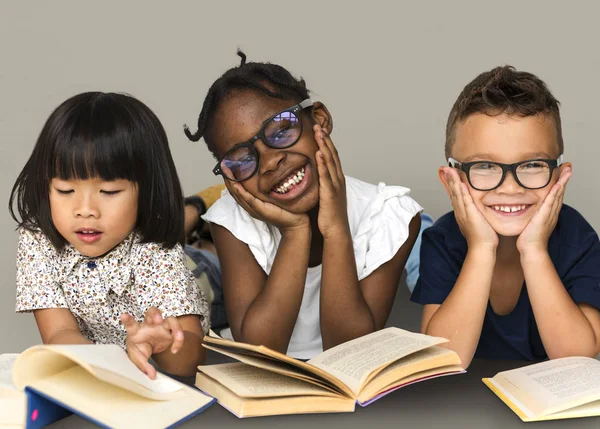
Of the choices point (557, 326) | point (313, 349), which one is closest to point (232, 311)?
point (313, 349)

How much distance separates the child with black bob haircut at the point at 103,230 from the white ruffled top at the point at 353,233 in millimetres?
220

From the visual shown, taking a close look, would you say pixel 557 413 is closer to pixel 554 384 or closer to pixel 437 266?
pixel 554 384

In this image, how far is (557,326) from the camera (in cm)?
176

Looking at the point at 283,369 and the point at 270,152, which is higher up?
the point at 270,152

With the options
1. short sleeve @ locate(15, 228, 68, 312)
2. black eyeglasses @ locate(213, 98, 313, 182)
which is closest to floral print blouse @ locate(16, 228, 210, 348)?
short sleeve @ locate(15, 228, 68, 312)

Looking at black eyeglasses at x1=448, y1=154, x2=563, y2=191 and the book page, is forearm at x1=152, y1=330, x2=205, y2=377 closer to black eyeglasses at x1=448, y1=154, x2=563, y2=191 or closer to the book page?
the book page

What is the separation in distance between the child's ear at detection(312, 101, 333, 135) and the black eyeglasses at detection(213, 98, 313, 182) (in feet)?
0.40

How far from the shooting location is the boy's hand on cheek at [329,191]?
77.5 inches

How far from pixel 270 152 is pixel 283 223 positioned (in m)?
0.18

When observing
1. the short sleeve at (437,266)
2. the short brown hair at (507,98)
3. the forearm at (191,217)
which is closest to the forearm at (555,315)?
the short sleeve at (437,266)

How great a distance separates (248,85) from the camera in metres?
1.99

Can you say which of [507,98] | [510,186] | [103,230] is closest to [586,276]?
[510,186]

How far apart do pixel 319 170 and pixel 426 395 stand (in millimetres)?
703

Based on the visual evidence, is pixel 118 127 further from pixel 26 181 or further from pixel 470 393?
pixel 470 393
